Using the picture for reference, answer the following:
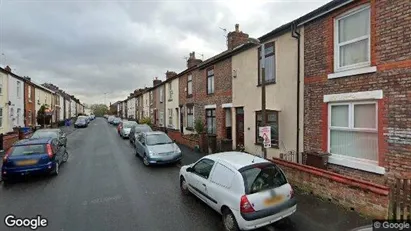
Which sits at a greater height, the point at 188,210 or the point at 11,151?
the point at 11,151

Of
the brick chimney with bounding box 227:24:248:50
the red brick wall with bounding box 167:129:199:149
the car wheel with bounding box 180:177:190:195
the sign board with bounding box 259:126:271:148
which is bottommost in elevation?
the car wheel with bounding box 180:177:190:195

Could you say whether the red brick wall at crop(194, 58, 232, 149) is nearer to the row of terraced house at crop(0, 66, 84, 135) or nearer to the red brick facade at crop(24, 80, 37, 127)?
the row of terraced house at crop(0, 66, 84, 135)

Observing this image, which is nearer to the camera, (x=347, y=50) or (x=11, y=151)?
(x=347, y=50)

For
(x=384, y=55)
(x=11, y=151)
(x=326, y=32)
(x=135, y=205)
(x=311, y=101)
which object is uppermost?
(x=326, y=32)

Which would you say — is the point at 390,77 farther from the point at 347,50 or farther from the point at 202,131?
the point at 202,131

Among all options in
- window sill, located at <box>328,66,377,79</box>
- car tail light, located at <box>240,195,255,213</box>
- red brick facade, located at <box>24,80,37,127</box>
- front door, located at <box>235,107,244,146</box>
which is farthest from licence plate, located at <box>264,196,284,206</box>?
red brick facade, located at <box>24,80,37,127</box>

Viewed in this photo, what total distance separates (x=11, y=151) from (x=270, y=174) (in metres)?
9.46

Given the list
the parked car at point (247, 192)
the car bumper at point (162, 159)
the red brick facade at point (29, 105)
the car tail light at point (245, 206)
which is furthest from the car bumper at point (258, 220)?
the red brick facade at point (29, 105)

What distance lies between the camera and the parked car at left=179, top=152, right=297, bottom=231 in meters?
4.75

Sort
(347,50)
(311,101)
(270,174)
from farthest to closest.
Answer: (311,101)
(347,50)
(270,174)

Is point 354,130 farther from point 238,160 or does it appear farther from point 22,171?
point 22,171

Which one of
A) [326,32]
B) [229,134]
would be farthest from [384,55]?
[229,134]

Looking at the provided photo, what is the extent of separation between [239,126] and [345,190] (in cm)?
740

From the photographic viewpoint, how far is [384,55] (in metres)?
A: 6.23
